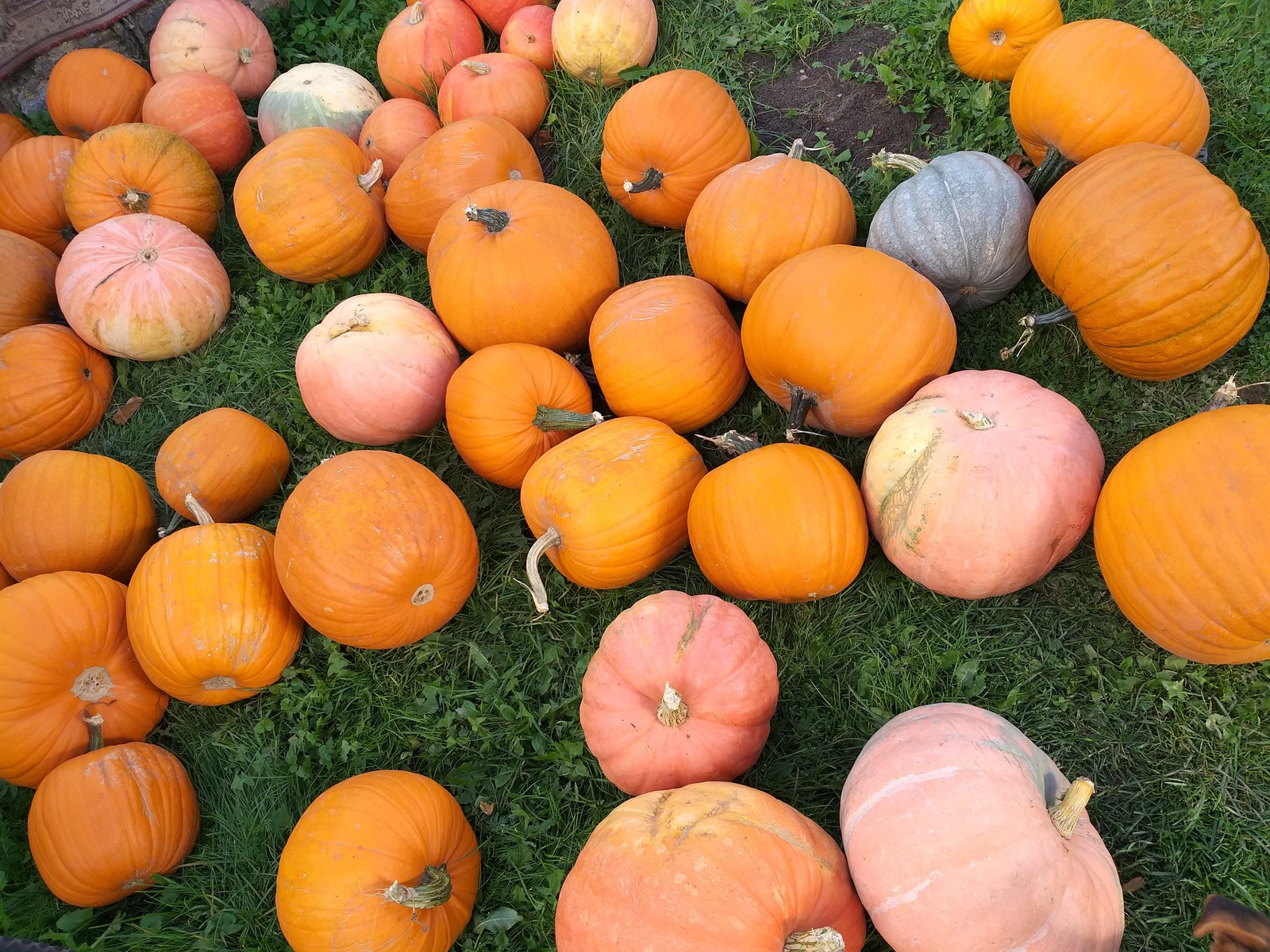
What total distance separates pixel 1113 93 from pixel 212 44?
17.0ft

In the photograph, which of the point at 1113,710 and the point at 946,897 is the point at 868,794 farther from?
the point at 1113,710

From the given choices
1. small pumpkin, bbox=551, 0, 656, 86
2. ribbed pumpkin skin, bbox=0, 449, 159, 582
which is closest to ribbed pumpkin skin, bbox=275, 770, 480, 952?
ribbed pumpkin skin, bbox=0, 449, 159, 582

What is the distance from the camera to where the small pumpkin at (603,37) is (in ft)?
14.8

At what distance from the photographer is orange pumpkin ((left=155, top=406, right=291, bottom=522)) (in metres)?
3.57

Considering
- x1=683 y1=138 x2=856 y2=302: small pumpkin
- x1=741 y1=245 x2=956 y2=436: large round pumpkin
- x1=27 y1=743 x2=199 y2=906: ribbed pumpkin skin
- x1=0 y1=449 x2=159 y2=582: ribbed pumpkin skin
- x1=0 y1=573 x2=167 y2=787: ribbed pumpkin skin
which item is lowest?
x1=27 y1=743 x2=199 y2=906: ribbed pumpkin skin

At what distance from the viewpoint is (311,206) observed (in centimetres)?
420

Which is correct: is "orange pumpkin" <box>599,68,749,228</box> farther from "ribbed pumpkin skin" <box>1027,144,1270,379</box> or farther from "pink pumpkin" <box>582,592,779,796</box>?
"pink pumpkin" <box>582,592,779,796</box>

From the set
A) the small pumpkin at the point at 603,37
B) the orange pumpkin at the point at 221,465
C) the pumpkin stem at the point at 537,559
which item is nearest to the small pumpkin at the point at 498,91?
the small pumpkin at the point at 603,37

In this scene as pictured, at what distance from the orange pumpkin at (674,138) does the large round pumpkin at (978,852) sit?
267 centimetres

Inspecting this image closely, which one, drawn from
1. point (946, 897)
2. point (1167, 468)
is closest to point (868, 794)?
point (946, 897)

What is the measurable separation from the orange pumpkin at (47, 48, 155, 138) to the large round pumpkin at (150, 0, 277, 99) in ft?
0.71

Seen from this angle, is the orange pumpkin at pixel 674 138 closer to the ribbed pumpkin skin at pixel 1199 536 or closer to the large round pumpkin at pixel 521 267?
the large round pumpkin at pixel 521 267

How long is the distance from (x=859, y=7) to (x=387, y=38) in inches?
108

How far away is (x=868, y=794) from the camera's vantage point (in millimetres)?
2199
